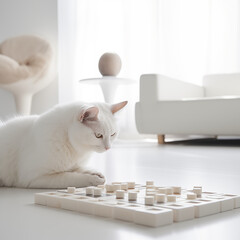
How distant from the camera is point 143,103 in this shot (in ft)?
13.0

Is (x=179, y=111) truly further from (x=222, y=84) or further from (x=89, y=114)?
(x=89, y=114)

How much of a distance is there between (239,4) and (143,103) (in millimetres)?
1681

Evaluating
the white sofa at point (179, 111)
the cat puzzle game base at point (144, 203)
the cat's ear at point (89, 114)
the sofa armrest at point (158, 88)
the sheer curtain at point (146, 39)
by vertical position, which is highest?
the sheer curtain at point (146, 39)

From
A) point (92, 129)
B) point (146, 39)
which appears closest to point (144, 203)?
point (92, 129)

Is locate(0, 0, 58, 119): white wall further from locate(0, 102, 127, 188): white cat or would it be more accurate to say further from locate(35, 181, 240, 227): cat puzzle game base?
locate(35, 181, 240, 227): cat puzzle game base

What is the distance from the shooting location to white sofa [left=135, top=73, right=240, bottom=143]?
12.0 feet

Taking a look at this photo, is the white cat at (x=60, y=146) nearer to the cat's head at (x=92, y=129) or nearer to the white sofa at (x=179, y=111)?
the cat's head at (x=92, y=129)

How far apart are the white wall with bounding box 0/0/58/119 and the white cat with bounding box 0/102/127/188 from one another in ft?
13.2

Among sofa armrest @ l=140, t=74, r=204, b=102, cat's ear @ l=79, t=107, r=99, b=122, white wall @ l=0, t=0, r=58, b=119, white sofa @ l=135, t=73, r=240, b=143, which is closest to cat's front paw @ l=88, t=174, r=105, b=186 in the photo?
cat's ear @ l=79, t=107, r=99, b=122

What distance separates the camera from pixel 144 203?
96cm

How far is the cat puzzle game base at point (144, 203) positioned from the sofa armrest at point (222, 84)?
3482 millimetres

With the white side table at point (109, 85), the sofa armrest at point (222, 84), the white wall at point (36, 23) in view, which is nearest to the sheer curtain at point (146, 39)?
the white wall at point (36, 23)

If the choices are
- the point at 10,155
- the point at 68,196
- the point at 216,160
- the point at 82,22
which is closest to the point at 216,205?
the point at 68,196

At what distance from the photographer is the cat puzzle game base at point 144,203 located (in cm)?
88
